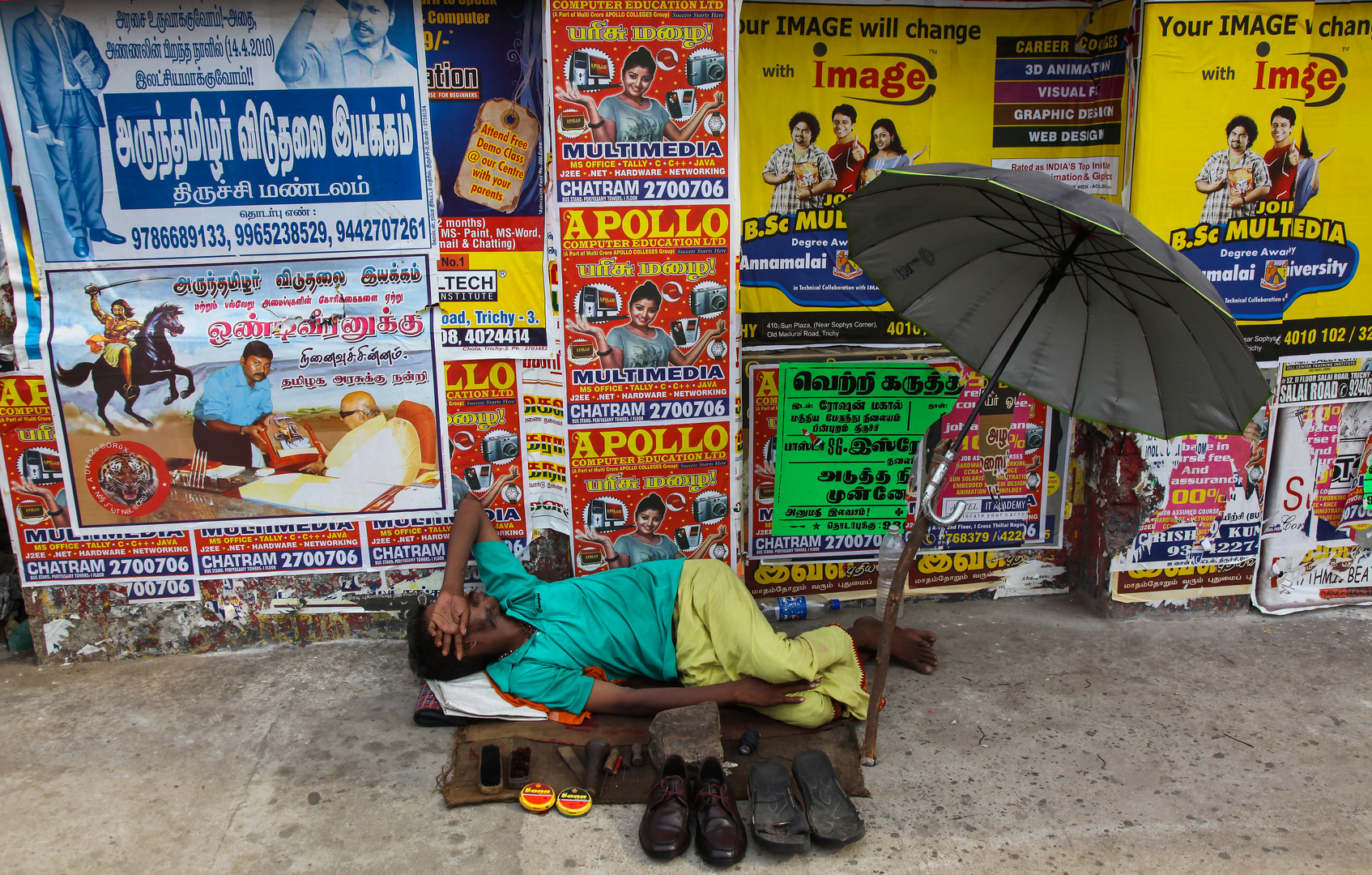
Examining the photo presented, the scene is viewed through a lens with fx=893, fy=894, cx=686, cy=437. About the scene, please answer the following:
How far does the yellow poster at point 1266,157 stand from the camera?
3.56 m

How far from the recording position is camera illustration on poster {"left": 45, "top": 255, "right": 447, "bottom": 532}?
11.5 feet

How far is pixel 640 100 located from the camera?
3.38 metres

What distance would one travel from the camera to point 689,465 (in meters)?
3.71

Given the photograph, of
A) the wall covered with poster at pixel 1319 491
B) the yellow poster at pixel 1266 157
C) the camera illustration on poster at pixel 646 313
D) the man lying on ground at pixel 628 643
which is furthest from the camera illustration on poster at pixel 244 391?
the wall covered with poster at pixel 1319 491

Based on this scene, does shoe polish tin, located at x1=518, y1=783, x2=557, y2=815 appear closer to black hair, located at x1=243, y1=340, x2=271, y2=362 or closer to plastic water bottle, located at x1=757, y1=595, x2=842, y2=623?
plastic water bottle, located at x1=757, y1=595, x2=842, y2=623

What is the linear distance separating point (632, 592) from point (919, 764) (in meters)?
1.22

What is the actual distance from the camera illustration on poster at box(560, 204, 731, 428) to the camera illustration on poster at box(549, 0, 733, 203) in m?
0.11

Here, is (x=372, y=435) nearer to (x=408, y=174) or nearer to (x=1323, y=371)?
(x=408, y=174)

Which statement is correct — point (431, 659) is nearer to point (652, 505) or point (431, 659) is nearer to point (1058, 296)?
point (652, 505)

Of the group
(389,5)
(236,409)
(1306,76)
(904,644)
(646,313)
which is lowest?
(904,644)

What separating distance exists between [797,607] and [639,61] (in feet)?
7.79

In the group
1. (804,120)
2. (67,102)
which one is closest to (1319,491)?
(804,120)

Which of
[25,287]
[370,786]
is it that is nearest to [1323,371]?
[370,786]

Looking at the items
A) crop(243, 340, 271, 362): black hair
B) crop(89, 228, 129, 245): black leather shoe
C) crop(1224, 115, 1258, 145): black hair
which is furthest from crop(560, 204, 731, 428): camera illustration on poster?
crop(1224, 115, 1258, 145): black hair
